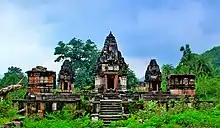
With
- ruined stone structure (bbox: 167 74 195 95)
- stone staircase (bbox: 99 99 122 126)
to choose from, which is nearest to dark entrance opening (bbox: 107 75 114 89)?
ruined stone structure (bbox: 167 74 195 95)

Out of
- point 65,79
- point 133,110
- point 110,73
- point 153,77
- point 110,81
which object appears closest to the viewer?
point 133,110

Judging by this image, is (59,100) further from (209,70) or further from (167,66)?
(167,66)

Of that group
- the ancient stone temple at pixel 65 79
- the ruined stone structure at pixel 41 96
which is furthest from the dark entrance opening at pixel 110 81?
the ruined stone structure at pixel 41 96

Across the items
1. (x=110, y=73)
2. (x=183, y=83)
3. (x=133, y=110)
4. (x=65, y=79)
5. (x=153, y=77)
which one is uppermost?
(x=110, y=73)

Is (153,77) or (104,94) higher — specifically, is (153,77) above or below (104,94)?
above

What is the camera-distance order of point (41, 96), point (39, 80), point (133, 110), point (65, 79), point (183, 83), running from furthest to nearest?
point (65, 79) → point (183, 83) → point (39, 80) → point (41, 96) → point (133, 110)

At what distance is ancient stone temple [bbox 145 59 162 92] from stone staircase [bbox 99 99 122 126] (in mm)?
11753

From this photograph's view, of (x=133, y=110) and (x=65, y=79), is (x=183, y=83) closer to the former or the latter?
(x=133, y=110)

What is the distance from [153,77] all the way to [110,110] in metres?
13.3

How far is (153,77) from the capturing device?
36.5m

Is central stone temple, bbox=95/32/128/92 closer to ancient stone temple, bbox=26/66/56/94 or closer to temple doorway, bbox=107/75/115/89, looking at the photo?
temple doorway, bbox=107/75/115/89

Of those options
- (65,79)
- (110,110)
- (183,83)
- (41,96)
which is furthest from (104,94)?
(65,79)

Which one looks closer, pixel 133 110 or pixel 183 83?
pixel 133 110

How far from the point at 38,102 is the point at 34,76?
3192 mm
